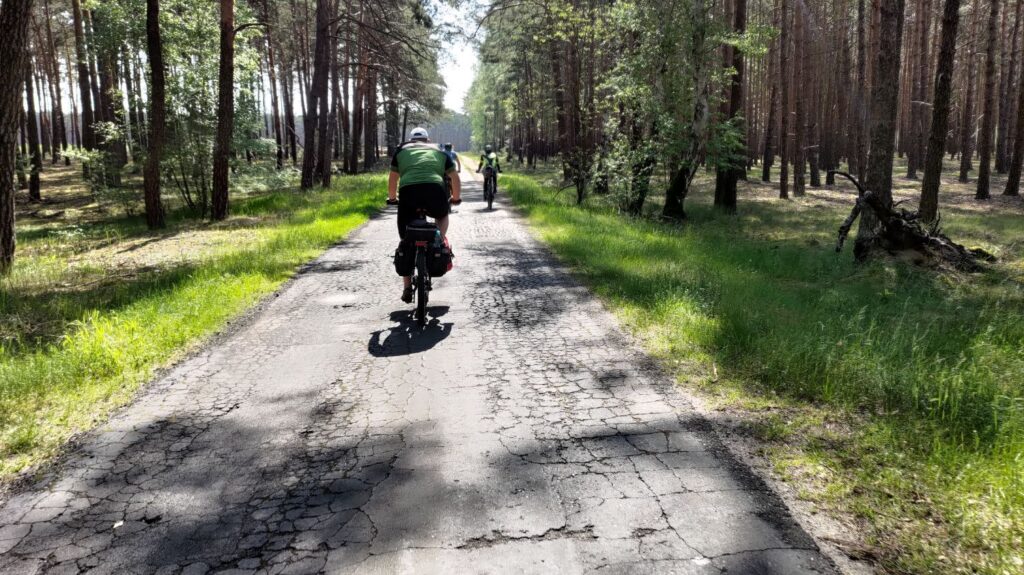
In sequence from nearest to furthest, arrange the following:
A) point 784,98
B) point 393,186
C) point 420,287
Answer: point 420,287
point 393,186
point 784,98

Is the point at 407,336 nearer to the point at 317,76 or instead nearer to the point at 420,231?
the point at 420,231

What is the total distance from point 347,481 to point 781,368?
3538 millimetres

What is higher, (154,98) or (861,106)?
(861,106)

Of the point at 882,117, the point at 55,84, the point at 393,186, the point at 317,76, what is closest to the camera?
the point at 393,186

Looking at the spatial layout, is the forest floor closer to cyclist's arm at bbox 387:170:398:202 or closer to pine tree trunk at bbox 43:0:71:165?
cyclist's arm at bbox 387:170:398:202

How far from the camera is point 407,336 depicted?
630 centimetres

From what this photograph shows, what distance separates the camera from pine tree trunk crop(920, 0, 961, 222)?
13.4m

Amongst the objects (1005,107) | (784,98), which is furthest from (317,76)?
(1005,107)

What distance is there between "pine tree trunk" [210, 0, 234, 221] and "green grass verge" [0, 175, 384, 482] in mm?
1942

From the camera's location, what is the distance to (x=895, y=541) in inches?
110

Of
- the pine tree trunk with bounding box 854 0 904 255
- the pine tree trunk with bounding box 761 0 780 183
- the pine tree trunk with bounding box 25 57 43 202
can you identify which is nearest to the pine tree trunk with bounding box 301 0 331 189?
the pine tree trunk with bounding box 25 57 43 202

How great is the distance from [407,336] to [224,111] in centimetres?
1223

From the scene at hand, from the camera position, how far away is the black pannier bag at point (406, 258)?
6.70m

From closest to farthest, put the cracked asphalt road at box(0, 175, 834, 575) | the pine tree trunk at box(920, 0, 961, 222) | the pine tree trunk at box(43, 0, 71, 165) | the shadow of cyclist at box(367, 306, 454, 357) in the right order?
the cracked asphalt road at box(0, 175, 834, 575)
the shadow of cyclist at box(367, 306, 454, 357)
the pine tree trunk at box(920, 0, 961, 222)
the pine tree trunk at box(43, 0, 71, 165)
